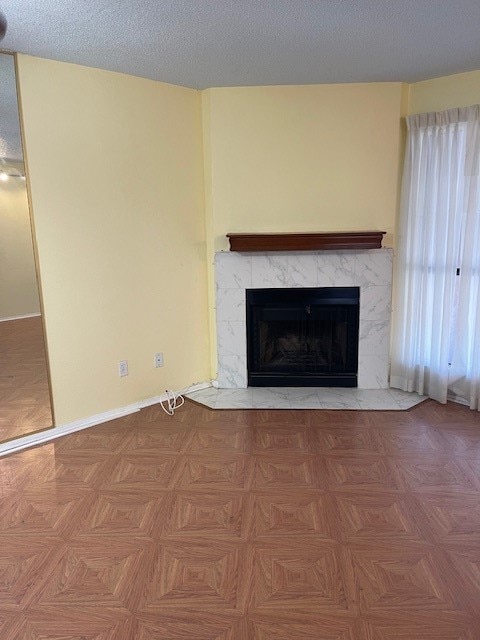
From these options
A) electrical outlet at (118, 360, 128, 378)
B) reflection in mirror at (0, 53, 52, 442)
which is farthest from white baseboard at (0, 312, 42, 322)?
electrical outlet at (118, 360, 128, 378)

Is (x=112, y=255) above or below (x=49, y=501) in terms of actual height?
above

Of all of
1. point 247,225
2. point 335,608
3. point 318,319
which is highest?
point 247,225

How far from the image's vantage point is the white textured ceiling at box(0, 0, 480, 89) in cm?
224

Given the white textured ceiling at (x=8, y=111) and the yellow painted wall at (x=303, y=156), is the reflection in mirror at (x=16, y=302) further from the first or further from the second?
the yellow painted wall at (x=303, y=156)

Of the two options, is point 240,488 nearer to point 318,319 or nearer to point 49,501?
point 49,501

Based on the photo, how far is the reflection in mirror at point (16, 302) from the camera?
112 inches

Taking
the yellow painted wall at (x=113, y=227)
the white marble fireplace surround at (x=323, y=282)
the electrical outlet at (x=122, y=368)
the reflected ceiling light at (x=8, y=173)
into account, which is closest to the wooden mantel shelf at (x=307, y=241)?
the white marble fireplace surround at (x=323, y=282)

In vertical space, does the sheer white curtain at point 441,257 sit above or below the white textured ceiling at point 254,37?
below

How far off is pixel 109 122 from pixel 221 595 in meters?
2.86

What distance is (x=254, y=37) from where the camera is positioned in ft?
8.48

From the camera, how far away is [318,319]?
12.9ft

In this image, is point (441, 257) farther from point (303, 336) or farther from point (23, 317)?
point (23, 317)

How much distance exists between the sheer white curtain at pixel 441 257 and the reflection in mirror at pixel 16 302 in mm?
2622

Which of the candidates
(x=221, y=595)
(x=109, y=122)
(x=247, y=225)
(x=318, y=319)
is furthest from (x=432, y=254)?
(x=221, y=595)
